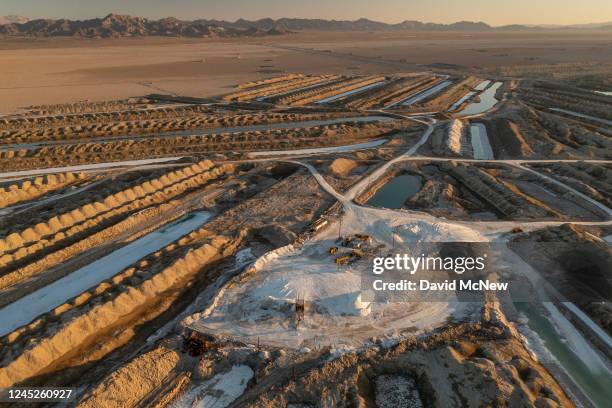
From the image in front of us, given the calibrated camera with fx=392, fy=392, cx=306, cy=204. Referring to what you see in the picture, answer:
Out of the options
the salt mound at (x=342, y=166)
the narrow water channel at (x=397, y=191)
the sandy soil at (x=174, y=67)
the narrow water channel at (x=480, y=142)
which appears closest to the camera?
the narrow water channel at (x=397, y=191)

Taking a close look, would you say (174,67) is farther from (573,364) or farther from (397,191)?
(573,364)

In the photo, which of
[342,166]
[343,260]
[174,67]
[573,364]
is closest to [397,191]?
[342,166]

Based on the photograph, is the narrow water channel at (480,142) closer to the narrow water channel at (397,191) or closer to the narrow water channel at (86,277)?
the narrow water channel at (397,191)

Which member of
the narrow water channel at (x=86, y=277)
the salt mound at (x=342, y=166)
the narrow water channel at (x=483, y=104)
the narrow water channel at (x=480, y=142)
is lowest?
the narrow water channel at (x=86, y=277)

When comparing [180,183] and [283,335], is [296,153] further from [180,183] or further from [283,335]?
[283,335]

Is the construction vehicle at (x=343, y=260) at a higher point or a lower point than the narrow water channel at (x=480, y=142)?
lower

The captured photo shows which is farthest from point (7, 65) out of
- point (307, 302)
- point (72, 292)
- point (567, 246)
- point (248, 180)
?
point (567, 246)

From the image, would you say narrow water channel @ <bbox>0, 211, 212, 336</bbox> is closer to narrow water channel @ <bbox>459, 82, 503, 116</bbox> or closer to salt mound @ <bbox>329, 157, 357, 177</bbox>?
salt mound @ <bbox>329, 157, 357, 177</bbox>

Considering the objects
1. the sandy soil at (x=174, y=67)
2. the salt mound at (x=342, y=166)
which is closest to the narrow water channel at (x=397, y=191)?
the salt mound at (x=342, y=166)
